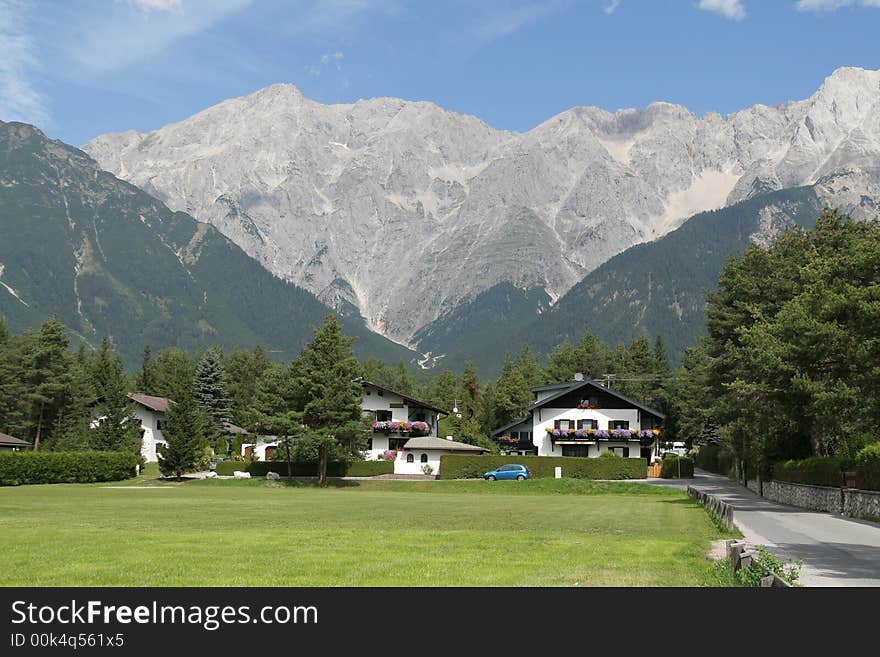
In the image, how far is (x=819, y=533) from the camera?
1057 inches

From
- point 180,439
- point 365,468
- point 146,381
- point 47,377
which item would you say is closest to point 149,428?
point 47,377

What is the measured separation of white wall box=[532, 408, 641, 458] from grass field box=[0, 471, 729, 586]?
63378mm

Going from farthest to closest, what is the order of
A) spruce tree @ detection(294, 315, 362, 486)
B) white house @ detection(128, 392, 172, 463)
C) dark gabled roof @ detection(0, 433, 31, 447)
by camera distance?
white house @ detection(128, 392, 172, 463), dark gabled roof @ detection(0, 433, 31, 447), spruce tree @ detection(294, 315, 362, 486)

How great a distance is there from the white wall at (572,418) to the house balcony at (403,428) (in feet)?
45.4

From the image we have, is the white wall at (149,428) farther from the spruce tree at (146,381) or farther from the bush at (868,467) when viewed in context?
the bush at (868,467)

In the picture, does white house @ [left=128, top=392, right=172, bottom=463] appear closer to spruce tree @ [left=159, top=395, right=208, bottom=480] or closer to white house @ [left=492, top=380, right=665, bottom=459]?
spruce tree @ [left=159, top=395, right=208, bottom=480]

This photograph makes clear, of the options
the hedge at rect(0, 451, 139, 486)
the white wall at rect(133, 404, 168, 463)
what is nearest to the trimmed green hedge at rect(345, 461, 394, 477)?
the hedge at rect(0, 451, 139, 486)

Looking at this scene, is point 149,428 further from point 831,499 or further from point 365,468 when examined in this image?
point 831,499

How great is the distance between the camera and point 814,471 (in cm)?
4284

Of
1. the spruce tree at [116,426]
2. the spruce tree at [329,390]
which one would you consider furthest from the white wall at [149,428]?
the spruce tree at [329,390]

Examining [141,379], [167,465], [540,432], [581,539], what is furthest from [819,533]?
[141,379]

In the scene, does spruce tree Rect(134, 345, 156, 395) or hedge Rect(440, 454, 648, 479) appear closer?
hedge Rect(440, 454, 648, 479)

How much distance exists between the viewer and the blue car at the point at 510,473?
7700cm

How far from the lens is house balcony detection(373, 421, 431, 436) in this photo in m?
93.8
